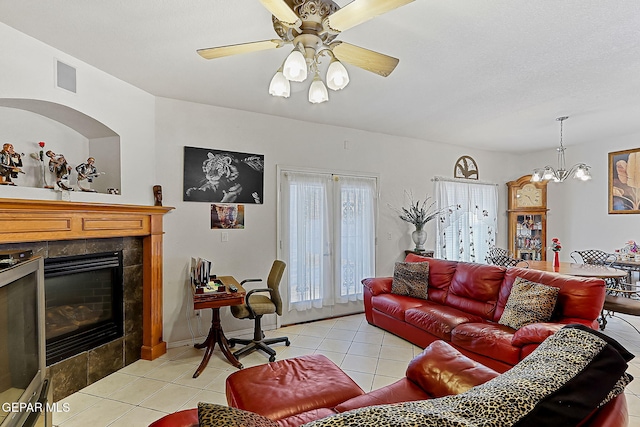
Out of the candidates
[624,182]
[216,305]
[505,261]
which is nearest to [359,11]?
[216,305]

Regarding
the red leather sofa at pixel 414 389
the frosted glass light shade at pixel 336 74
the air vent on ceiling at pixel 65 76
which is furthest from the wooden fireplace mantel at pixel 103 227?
the frosted glass light shade at pixel 336 74

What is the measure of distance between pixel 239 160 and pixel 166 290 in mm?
1711

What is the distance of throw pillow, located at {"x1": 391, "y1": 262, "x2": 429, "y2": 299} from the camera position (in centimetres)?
390

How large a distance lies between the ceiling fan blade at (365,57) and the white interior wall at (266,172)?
2.39 metres

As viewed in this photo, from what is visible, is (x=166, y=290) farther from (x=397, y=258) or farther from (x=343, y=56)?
(x=397, y=258)

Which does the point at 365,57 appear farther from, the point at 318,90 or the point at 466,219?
the point at 466,219

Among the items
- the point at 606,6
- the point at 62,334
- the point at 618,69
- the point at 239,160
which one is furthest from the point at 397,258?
the point at 62,334

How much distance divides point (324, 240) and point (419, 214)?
1.74m

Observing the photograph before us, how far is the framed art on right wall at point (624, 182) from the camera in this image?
189 inches

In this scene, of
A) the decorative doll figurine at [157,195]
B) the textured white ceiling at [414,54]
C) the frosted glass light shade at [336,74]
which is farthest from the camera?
the decorative doll figurine at [157,195]

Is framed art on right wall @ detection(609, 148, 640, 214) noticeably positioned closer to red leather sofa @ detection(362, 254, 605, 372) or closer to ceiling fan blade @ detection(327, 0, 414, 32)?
red leather sofa @ detection(362, 254, 605, 372)

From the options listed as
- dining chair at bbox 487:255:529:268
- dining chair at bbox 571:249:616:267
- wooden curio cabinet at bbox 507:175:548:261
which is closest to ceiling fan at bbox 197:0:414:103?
dining chair at bbox 487:255:529:268

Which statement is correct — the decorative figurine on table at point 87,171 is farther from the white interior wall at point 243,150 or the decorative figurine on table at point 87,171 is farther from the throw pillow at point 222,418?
the throw pillow at point 222,418

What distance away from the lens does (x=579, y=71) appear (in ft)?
9.12
